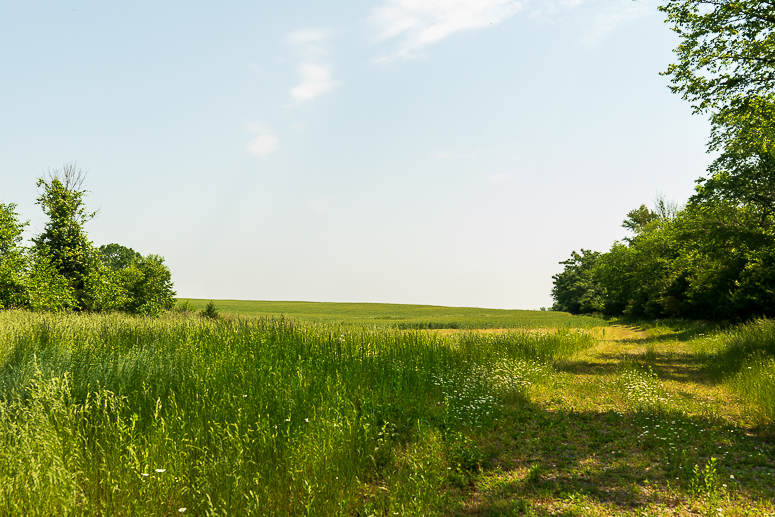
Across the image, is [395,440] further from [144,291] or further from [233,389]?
[144,291]

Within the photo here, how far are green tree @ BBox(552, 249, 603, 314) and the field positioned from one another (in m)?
68.8

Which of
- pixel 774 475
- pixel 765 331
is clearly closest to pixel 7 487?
pixel 774 475

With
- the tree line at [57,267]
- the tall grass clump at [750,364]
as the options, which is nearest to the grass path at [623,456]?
the tall grass clump at [750,364]

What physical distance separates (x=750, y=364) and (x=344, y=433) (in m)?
12.4

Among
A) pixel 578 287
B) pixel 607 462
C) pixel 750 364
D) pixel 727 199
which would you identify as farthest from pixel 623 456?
pixel 578 287

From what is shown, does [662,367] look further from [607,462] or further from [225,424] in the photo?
[225,424]

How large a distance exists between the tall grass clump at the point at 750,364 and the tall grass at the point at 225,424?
427 centimetres

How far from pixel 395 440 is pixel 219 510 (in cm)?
275

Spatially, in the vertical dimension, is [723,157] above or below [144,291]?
above

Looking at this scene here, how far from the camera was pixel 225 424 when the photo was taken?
17.5ft

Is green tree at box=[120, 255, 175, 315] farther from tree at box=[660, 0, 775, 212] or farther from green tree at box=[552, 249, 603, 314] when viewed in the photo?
green tree at box=[552, 249, 603, 314]

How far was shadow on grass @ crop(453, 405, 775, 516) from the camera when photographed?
489cm

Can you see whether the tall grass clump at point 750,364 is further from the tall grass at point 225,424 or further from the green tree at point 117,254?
the green tree at point 117,254

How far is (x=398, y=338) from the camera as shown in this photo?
1294 centimetres
